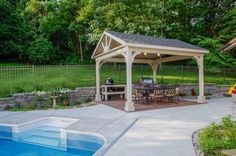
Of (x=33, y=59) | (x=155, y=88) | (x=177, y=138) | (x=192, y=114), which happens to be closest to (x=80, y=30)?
(x=33, y=59)

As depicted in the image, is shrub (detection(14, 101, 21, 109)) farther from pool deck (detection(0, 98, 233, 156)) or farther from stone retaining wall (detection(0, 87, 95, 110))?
pool deck (detection(0, 98, 233, 156))

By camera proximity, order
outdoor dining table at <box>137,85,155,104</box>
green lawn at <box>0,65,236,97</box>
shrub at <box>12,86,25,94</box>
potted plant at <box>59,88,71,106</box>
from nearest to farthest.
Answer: outdoor dining table at <box>137,85,155,104</box>, shrub at <box>12,86,25,94</box>, potted plant at <box>59,88,71,106</box>, green lawn at <box>0,65,236,97</box>

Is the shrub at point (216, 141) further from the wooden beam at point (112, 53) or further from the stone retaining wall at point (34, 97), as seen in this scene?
the stone retaining wall at point (34, 97)

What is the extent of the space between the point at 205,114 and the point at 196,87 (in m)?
7.38

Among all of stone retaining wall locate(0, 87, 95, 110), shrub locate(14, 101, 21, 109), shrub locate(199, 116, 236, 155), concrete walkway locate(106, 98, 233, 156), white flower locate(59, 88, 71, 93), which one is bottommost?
concrete walkway locate(106, 98, 233, 156)

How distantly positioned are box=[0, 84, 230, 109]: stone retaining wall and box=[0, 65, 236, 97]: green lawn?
1.93ft

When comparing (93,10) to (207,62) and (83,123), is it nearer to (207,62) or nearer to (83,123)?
(207,62)

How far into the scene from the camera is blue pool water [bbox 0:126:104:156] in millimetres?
6227

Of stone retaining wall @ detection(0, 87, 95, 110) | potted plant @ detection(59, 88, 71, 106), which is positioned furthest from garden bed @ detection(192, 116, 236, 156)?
stone retaining wall @ detection(0, 87, 95, 110)

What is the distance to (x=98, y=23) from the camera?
18.8 m

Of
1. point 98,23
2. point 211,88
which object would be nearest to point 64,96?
point 98,23

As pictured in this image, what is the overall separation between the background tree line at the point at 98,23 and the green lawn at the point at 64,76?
7.45ft

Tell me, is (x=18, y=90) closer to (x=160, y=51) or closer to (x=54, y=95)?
(x=54, y=95)

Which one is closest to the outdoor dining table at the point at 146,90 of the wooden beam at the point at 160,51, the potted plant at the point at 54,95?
the wooden beam at the point at 160,51
